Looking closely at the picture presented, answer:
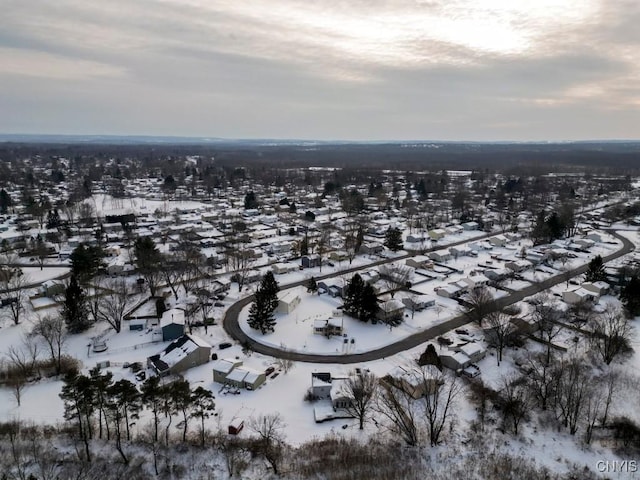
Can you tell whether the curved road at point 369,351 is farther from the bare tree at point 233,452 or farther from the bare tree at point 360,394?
the bare tree at point 233,452

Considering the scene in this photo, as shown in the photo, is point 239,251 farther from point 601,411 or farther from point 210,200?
point 210,200

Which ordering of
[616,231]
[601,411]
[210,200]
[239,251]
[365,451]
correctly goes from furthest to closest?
[210,200]
[616,231]
[239,251]
[601,411]
[365,451]

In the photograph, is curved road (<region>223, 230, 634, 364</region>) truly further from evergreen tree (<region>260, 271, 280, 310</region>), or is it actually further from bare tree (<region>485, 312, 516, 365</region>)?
evergreen tree (<region>260, 271, 280, 310</region>)

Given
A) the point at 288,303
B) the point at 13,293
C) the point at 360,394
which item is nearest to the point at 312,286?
the point at 288,303

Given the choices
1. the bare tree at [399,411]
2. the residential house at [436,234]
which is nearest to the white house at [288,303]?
the bare tree at [399,411]

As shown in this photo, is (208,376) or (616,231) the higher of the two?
(616,231)

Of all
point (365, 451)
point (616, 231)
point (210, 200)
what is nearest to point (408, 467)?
point (365, 451)

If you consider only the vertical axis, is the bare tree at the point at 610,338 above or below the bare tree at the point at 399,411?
above
